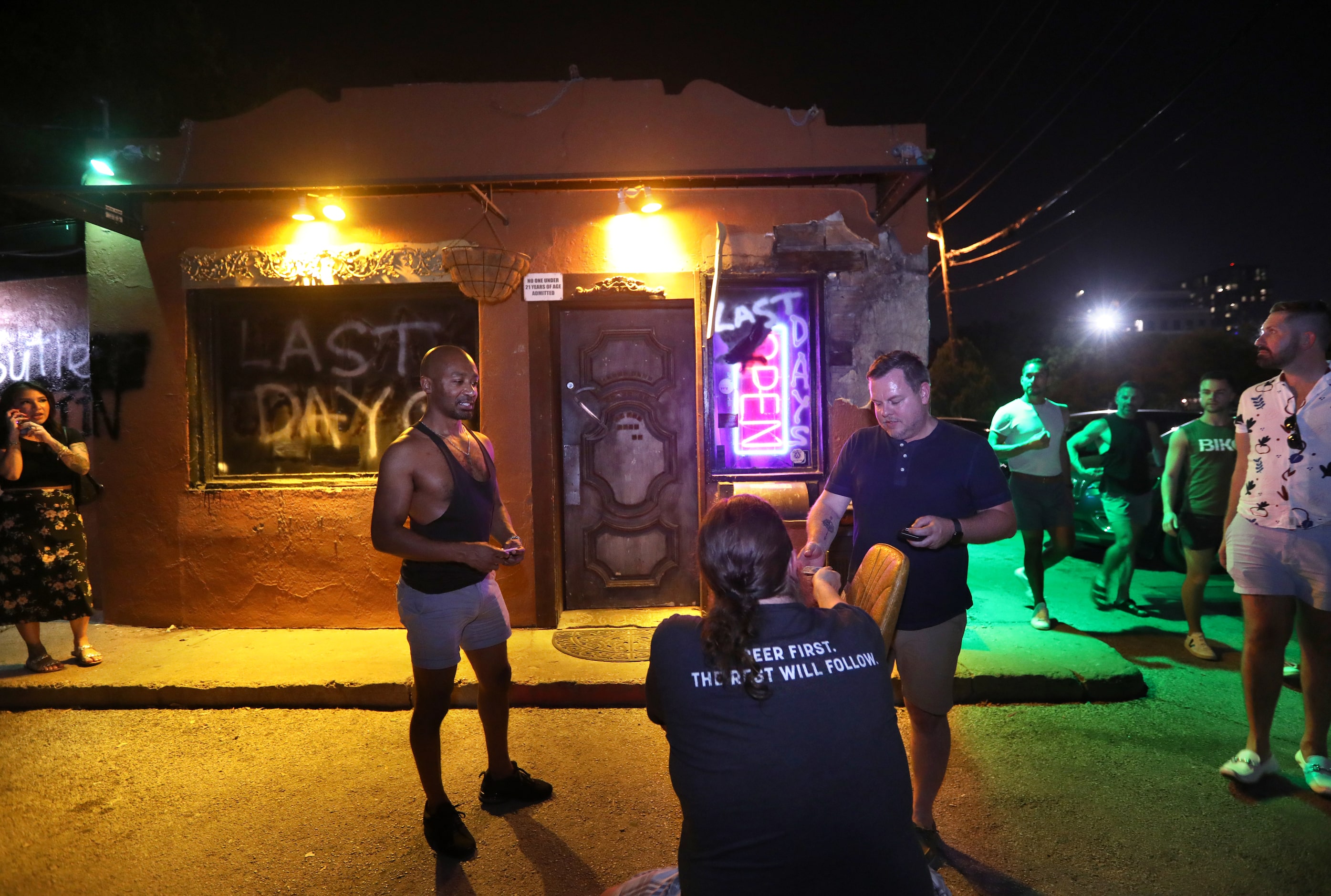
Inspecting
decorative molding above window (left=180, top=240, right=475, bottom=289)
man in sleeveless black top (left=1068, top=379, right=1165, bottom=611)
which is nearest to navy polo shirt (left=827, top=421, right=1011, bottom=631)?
man in sleeveless black top (left=1068, top=379, right=1165, bottom=611)

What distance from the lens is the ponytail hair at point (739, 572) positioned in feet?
5.36

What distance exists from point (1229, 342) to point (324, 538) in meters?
43.6

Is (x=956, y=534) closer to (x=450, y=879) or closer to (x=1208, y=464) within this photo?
(x=450, y=879)

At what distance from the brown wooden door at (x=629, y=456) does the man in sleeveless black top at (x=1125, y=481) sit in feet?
10.9

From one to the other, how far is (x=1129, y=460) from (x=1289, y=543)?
300cm

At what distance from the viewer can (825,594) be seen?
2.28 meters

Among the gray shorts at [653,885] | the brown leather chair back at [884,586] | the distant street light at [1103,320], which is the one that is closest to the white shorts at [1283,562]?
the brown leather chair back at [884,586]

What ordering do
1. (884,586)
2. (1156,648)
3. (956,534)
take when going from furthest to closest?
(1156,648) < (956,534) < (884,586)

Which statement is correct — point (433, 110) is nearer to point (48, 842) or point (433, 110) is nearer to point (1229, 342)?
point (48, 842)

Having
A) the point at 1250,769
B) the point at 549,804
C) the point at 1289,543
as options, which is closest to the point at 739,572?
the point at 549,804

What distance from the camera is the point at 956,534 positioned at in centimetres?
274

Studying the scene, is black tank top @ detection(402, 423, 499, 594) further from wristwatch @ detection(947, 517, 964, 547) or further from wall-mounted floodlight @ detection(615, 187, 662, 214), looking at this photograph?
wall-mounted floodlight @ detection(615, 187, 662, 214)

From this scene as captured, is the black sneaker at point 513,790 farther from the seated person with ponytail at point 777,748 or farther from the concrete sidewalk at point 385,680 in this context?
the seated person with ponytail at point 777,748

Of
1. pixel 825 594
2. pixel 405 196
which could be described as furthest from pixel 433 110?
pixel 825 594
